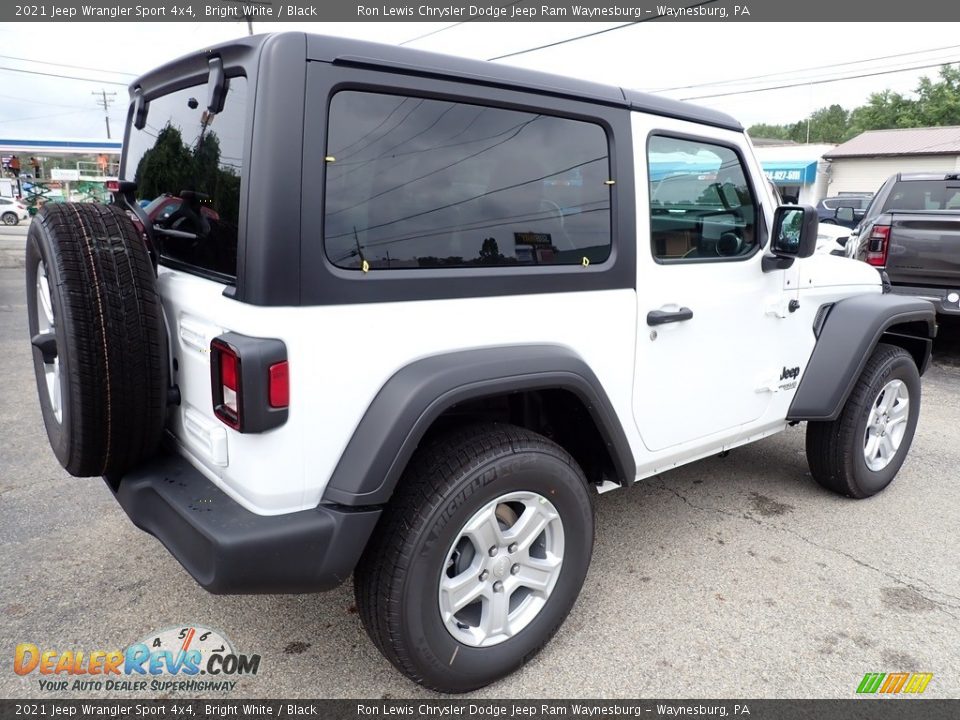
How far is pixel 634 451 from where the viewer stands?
2746 millimetres

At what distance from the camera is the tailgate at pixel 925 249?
252 inches

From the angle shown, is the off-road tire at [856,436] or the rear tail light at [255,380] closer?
the rear tail light at [255,380]

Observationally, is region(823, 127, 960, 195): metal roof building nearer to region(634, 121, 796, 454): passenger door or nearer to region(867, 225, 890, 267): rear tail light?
region(867, 225, 890, 267): rear tail light

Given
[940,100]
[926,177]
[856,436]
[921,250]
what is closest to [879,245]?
[921,250]

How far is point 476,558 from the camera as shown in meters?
2.28

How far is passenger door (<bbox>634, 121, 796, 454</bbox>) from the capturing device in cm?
271

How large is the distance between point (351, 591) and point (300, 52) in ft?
6.98

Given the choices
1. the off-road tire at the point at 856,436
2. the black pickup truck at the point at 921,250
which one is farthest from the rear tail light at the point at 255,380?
the black pickup truck at the point at 921,250

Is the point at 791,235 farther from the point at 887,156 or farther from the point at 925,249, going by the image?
the point at 887,156

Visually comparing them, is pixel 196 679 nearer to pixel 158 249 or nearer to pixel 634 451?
pixel 158 249

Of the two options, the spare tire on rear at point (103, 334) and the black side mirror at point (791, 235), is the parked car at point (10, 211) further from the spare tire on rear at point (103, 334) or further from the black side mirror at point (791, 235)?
the black side mirror at point (791, 235)

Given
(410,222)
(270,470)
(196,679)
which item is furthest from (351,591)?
(410,222)

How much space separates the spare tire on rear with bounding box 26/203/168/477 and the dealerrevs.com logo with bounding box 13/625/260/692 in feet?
2.51

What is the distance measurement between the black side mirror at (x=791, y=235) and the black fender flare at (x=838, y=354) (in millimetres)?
598
